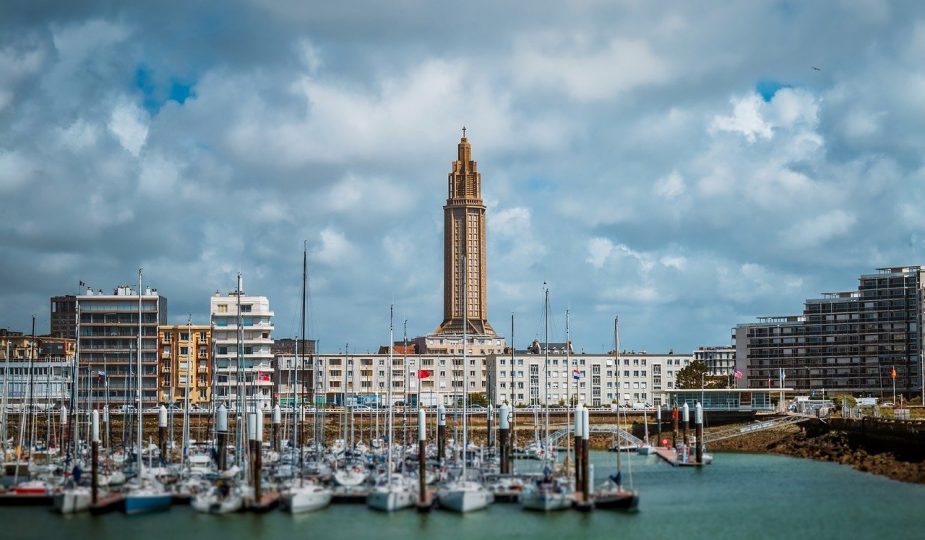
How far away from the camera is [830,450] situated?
121188 millimetres

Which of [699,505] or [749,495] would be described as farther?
[749,495]

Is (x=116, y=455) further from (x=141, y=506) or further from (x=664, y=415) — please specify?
(x=664, y=415)

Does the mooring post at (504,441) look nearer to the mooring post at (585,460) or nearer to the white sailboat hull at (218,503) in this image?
the mooring post at (585,460)

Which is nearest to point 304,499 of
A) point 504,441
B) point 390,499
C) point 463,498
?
point 390,499

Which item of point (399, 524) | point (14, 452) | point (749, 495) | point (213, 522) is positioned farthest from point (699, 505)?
point (14, 452)

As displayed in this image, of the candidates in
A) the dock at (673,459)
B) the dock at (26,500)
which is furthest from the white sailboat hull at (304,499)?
the dock at (673,459)

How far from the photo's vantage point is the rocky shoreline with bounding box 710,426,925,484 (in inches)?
3879

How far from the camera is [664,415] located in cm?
16100

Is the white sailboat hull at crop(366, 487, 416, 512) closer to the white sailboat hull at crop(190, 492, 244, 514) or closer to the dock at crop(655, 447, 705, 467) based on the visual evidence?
the white sailboat hull at crop(190, 492, 244, 514)

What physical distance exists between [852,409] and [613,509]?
258ft

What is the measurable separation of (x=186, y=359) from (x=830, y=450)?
84744mm

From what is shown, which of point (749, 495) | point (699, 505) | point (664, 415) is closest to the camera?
point (699, 505)

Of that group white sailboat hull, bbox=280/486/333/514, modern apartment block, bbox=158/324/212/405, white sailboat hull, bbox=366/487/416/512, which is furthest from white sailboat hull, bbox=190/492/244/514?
modern apartment block, bbox=158/324/212/405

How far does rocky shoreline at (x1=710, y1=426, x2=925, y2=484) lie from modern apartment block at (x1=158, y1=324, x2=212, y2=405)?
68.1m
